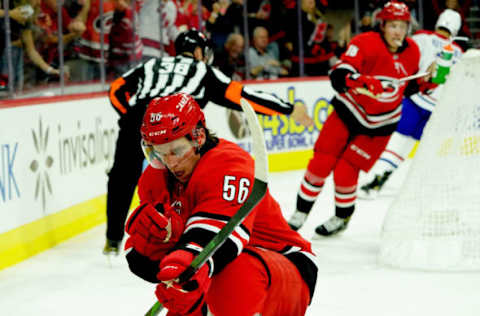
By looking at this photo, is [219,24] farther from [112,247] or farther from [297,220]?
[112,247]

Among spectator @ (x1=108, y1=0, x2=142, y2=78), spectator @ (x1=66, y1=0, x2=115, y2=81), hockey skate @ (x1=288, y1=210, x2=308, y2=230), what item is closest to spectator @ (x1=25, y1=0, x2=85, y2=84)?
spectator @ (x1=66, y1=0, x2=115, y2=81)

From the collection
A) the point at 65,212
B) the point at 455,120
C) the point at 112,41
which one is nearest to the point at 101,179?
the point at 65,212

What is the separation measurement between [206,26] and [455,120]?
11.9 feet

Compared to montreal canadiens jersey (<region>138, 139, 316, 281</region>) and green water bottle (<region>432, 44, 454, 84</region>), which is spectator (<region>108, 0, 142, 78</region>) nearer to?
green water bottle (<region>432, 44, 454, 84</region>)

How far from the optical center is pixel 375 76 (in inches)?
176

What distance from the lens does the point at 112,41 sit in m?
5.95

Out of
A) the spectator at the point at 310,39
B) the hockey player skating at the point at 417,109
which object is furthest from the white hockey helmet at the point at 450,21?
the spectator at the point at 310,39

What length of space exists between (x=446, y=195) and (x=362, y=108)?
2.84 ft

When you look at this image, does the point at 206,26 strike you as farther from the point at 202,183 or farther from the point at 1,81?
the point at 202,183

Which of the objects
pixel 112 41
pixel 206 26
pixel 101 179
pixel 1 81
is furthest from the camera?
pixel 206 26

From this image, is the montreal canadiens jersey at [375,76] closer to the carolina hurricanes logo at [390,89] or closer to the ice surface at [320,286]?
the carolina hurricanes logo at [390,89]

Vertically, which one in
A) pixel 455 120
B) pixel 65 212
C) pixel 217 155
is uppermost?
pixel 217 155

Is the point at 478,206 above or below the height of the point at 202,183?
below

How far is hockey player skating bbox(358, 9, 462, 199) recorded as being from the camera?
610 centimetres
